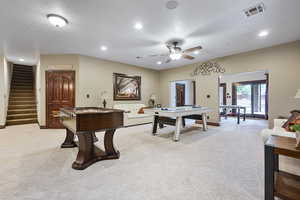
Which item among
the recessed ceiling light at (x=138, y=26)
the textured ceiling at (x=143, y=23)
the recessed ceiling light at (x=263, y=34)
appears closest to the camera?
the textured ceiling at (x=143, y=23)

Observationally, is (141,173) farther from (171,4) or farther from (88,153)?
(171,4)

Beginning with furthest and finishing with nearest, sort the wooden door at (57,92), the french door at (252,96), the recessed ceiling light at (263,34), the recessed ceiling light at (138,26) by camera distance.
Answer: the french door at (252,96) < the wooden door at (57,92) < the recessed ceiling light at (263,34) < the recessed ceiling light at (138,26)

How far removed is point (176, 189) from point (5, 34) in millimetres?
5023

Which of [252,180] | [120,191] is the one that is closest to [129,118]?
[120,191]

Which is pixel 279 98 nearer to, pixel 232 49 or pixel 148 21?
pixel 232 49

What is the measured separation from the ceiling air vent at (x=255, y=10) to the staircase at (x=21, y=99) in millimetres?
8030

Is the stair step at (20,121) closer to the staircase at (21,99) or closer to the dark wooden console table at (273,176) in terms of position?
the staircase at (21,99)

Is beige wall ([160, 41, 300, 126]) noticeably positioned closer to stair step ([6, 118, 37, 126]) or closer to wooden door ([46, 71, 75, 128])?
wooden door ([46, 71, 75, 128])

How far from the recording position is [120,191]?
63.3 inches

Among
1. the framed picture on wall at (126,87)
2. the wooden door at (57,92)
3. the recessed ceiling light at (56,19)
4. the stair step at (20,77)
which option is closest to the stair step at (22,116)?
the wooden door at (57,92)

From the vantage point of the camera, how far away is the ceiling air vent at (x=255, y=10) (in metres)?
2.36

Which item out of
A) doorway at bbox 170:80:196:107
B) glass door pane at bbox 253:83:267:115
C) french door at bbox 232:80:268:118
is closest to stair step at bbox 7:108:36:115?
doorway at bbox 170:80:196:107

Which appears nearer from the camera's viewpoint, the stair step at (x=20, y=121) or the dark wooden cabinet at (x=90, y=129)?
the dark wooden cabinet at (x=90, y=129)

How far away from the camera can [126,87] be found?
619 centimetres
